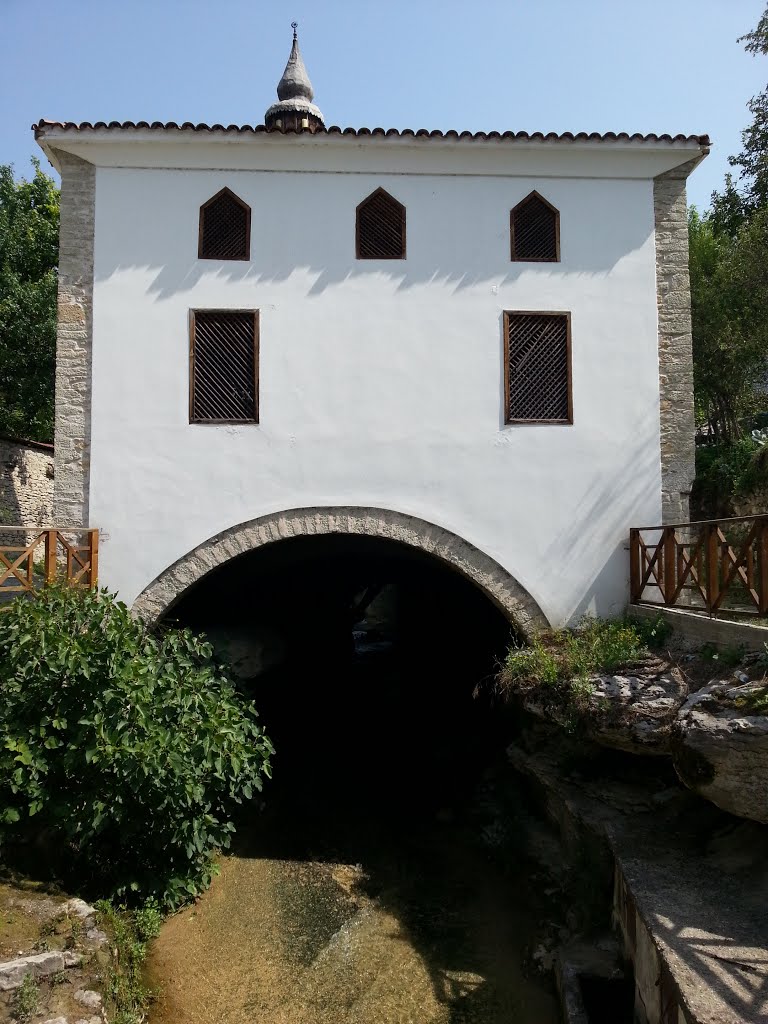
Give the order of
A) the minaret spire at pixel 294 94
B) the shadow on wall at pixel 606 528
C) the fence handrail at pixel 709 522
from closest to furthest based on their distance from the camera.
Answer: the fence handrail at pixel 709 522
the shadow on wall at pixel 606 528
the minaret spire at pixel 294 94

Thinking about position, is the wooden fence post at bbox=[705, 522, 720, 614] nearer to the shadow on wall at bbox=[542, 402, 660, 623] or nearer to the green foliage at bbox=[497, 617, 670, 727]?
the green foliage at bbox=[497, 617, 670, 727]

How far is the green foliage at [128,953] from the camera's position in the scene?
598 cm

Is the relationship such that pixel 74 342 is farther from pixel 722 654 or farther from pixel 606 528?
pixel 722 654

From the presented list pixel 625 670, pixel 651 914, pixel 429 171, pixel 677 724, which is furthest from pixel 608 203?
pixel 651 914

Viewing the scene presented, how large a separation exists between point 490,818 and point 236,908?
345 centimetres

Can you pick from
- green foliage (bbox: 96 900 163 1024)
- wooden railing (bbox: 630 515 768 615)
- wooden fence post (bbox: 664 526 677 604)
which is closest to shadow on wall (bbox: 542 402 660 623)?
wooden railing (bbox: 630 515 768 615)

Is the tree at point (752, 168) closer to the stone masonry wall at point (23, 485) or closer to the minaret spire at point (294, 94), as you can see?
the minaret spire at point (294, 94)

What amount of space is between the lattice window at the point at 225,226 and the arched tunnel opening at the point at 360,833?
12.9 feet

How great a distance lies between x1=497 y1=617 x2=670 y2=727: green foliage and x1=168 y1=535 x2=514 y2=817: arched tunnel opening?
65 cm

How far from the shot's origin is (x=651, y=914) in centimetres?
543

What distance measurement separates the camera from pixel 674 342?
9.09m

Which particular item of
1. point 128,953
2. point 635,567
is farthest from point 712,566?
point 128,953

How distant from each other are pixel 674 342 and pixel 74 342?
746 cm

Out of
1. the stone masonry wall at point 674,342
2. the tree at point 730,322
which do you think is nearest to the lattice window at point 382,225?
the stone masonry wall at point 674,342
